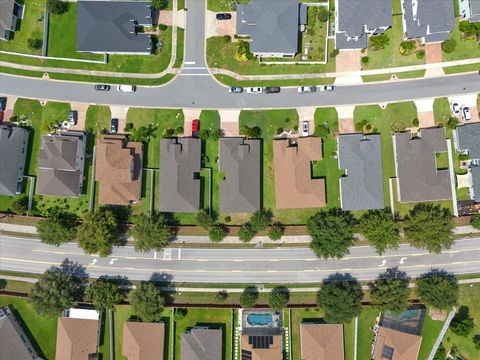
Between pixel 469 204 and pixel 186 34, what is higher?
pixel 186 34

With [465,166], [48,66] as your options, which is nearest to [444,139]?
[465,166]

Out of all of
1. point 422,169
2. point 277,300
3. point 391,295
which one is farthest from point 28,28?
point 391,295

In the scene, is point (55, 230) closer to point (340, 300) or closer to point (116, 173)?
point (116, 173)

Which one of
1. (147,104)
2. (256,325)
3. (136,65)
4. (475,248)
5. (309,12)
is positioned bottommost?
(256,325)

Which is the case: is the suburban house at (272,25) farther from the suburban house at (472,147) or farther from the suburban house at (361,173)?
the suburban house at (472,147)

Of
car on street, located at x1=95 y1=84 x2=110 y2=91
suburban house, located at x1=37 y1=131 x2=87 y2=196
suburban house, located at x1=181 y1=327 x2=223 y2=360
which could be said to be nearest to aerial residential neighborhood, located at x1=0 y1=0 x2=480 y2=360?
suburban house, located at x1=181 y1=327 x2=223 y2=360

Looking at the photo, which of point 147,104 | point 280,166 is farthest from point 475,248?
point 147,104

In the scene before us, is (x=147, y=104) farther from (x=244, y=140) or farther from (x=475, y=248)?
(x=475, y=248)
